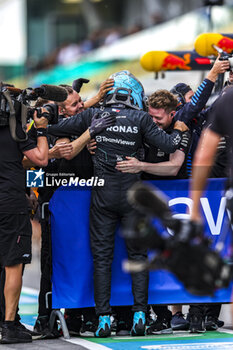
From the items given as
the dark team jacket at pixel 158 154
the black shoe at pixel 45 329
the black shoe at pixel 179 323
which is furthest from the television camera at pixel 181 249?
the black shoe at pixel 179 323

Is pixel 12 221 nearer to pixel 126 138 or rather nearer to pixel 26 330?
pixel 26 330

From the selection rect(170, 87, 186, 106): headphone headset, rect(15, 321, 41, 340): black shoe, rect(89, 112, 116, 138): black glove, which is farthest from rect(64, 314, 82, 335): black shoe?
rect(170, 87, 186, 106): headphone headset

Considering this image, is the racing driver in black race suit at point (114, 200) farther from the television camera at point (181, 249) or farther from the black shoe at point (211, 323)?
the television camera at point (181, 249)

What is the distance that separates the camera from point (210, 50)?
9.71 metres

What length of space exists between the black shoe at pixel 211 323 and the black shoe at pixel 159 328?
13.6 inches

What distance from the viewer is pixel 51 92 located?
7.68m

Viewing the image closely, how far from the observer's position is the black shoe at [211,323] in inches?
319

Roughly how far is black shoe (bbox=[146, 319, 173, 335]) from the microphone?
2.07 m

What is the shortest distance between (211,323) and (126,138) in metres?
1.81

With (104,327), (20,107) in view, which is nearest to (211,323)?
(104,327)

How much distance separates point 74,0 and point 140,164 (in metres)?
33.7

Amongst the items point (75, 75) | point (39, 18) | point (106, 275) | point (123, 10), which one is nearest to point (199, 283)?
point (106, 275)

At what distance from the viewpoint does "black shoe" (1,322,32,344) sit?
290 inches

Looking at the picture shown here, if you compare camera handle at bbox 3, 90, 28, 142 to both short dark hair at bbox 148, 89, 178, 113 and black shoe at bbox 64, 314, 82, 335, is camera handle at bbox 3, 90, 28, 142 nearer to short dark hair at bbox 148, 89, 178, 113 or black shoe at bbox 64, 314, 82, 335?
short dark hair at bbox 148, 89, 178, 113
